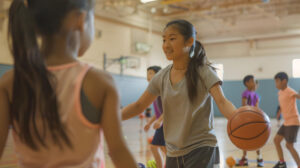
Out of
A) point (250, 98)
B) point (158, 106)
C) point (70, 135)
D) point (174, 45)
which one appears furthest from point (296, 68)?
point (70, 135)

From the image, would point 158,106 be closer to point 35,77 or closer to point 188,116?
point 188,116

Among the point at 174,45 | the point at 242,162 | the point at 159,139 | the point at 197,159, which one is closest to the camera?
the point at 197,159

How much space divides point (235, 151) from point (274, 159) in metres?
A: 0.86

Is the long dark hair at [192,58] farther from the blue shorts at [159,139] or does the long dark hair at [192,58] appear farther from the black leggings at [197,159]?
the blue shorts at [159,139]

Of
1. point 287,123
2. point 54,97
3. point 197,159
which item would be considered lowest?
point 287,123

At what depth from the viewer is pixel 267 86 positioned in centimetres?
1775

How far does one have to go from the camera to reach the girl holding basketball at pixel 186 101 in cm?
208

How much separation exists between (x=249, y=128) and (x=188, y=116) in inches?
16.0

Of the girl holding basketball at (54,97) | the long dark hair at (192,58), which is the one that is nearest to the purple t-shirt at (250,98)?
the long dark hair at (192,58)

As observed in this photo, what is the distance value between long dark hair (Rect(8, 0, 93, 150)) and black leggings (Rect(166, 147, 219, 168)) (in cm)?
127

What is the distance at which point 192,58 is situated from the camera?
2316 millimetres

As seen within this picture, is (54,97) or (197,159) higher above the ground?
(54,97)

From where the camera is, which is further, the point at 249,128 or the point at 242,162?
the point at 242,162

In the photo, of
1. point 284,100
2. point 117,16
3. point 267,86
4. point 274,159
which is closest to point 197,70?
point 284,100
